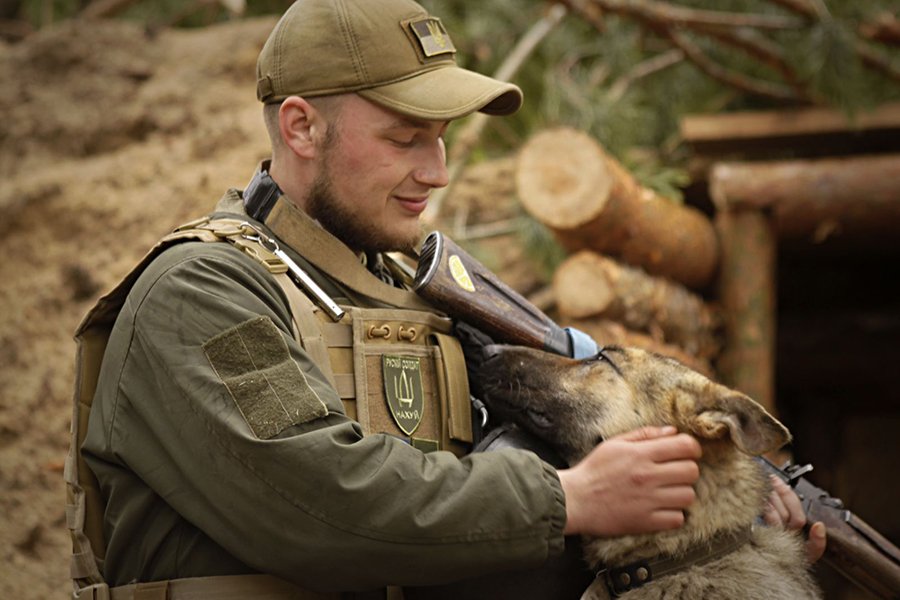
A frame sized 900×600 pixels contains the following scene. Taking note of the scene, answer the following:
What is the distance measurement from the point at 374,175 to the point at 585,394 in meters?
0.87

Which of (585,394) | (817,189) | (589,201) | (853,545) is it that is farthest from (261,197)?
(817,189)

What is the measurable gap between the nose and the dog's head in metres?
0.51

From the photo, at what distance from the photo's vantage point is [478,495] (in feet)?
7.64

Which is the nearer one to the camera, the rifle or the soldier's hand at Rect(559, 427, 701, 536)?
the soldier's hand at Rect(559, 427, 701, 536)

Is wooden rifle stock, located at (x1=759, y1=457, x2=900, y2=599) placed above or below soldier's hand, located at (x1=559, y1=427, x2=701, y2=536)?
below

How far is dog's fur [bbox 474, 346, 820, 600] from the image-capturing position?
9.12ft

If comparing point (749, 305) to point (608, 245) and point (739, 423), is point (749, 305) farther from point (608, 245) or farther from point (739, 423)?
point (739, 423)

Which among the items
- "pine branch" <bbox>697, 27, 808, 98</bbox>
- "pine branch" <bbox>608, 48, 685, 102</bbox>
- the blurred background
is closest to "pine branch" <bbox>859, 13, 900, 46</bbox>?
the blurred background

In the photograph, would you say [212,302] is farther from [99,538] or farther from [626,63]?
[626,63]

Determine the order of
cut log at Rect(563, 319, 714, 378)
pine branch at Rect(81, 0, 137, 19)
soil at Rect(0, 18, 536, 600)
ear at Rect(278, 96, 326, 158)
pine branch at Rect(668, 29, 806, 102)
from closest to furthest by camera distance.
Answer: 1. ear at Rect(278, 96, 326, 158)
2. soil at Rect(0, 18, 536, 600)
3. cut log at Rect(563, 319, 714, 378)
4. pine branch at Rect(668, 29, 806, 102)
5. pine branch at Rect(81, 0, 137, 19)

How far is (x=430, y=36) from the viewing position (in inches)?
117

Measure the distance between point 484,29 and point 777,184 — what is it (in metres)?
2.46

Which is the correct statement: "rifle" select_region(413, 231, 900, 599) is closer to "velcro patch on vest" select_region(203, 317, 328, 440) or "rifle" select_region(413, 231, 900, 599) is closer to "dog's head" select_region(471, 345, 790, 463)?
"dog's head" select_region(471, 345, 790, 463)

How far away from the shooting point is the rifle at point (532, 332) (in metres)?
3.09
